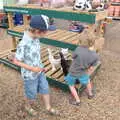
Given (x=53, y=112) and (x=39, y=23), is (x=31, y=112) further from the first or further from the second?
(x=39, y=23)

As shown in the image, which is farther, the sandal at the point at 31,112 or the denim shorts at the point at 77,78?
the denim shorts at the point at 77,78

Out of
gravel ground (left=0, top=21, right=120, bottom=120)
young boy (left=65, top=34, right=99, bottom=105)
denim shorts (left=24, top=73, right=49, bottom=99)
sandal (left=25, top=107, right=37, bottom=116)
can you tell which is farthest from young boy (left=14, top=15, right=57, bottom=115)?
young boy (left=65, top=34, right=99, bottom=105)

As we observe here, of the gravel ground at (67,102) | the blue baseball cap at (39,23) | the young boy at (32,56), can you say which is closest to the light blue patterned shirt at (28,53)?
the young boy at (32,56)

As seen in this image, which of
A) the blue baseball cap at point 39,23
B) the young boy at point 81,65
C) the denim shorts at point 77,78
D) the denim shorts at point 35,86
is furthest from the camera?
the denim shorts at point 77,78

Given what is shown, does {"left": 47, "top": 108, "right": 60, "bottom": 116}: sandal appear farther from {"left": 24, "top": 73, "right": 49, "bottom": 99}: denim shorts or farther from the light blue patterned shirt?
the light blue patterned shirt

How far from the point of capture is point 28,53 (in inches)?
81.5

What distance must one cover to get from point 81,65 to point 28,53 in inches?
25.7

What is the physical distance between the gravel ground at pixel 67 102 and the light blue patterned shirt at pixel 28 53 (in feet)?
1.73

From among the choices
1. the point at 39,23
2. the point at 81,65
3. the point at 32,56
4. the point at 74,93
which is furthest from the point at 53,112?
the point at 39,23

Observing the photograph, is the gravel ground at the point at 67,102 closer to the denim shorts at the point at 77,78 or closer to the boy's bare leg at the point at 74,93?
the boy's bare leg at the point at 74,93

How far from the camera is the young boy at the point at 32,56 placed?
195 centimetres

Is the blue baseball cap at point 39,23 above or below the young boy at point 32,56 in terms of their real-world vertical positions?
above

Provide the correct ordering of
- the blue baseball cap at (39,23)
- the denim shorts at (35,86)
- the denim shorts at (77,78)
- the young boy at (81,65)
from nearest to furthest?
the blue baseball cap at (39,23) → the denim shorts at (35,86) → the young boy at (81,65) → the denim shorts at (77,78)

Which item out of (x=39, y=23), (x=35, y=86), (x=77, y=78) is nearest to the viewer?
(x=39, y=23)
